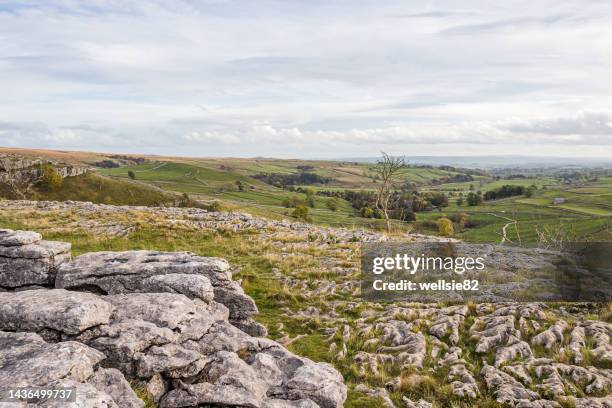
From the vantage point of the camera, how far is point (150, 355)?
1139 centimetres

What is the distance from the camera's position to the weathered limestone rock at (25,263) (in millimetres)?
17047

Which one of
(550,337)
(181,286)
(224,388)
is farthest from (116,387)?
(550,337)

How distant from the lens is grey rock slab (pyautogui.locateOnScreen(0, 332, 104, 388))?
8.98 metres

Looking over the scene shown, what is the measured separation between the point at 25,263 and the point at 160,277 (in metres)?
5.97

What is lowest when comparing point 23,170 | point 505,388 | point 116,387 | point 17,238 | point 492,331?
point 505,388

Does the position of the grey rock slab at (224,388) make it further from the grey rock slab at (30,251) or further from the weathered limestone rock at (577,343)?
the weathered limestone rock at (577,343)

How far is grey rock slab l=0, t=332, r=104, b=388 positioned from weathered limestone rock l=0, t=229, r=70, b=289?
6866 mm

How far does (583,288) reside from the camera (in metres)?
22.3

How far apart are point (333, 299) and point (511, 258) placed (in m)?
13.6

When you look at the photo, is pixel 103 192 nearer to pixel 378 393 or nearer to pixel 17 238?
pixel 17 238

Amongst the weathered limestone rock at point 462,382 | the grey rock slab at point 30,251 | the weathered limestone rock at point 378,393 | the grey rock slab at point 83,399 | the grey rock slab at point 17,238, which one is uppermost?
the grey rock slab at point 17,238

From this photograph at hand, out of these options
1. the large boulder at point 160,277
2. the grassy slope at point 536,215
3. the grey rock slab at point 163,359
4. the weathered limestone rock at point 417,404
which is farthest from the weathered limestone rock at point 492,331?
the grassy slope at point 536,215

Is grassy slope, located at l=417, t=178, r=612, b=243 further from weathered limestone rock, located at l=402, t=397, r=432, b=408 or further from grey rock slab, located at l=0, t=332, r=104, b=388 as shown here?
grey rock slab, located at l=0, t=332, r=104, b=388

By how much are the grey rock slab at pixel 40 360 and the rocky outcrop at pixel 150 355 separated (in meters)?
0.02
